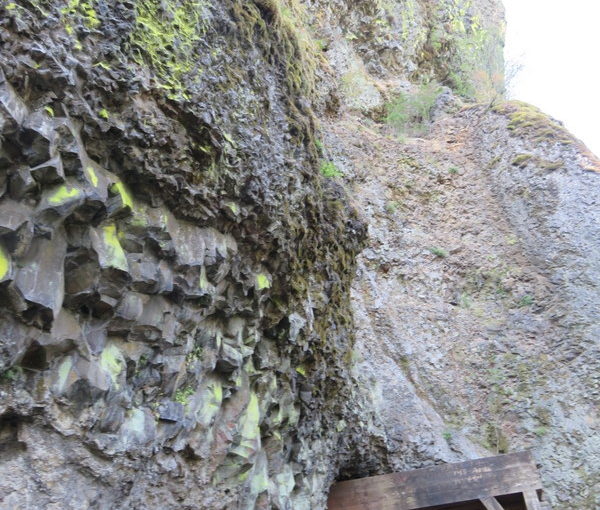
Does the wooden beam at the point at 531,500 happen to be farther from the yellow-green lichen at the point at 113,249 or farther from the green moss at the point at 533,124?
the green moss at the point at 533,124

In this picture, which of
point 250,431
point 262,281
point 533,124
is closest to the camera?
point 250,431

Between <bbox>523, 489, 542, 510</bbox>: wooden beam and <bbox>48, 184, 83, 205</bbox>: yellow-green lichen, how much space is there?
553 cm

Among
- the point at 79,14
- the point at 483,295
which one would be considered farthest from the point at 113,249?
the point at 483,295

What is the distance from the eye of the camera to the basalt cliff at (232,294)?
2475mm

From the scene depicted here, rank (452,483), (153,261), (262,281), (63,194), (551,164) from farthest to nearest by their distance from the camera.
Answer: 1. (551,164)
2. (452,483)
3. (262,281)
4. (153,261)
5. (63,194)

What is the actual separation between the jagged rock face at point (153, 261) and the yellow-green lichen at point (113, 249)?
0.01m

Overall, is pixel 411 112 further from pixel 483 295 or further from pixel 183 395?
pixel 183 395

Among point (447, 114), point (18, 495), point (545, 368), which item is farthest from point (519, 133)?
point (18, 495)

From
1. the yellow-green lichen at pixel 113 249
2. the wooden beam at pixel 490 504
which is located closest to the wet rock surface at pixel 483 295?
the wooden beam at pixel 490 504

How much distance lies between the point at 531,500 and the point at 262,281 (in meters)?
3.96

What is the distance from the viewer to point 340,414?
5.83 m

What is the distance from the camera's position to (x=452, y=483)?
5.78 m

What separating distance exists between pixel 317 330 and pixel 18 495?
3.29 m

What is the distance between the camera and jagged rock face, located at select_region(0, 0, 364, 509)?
2406 mm
